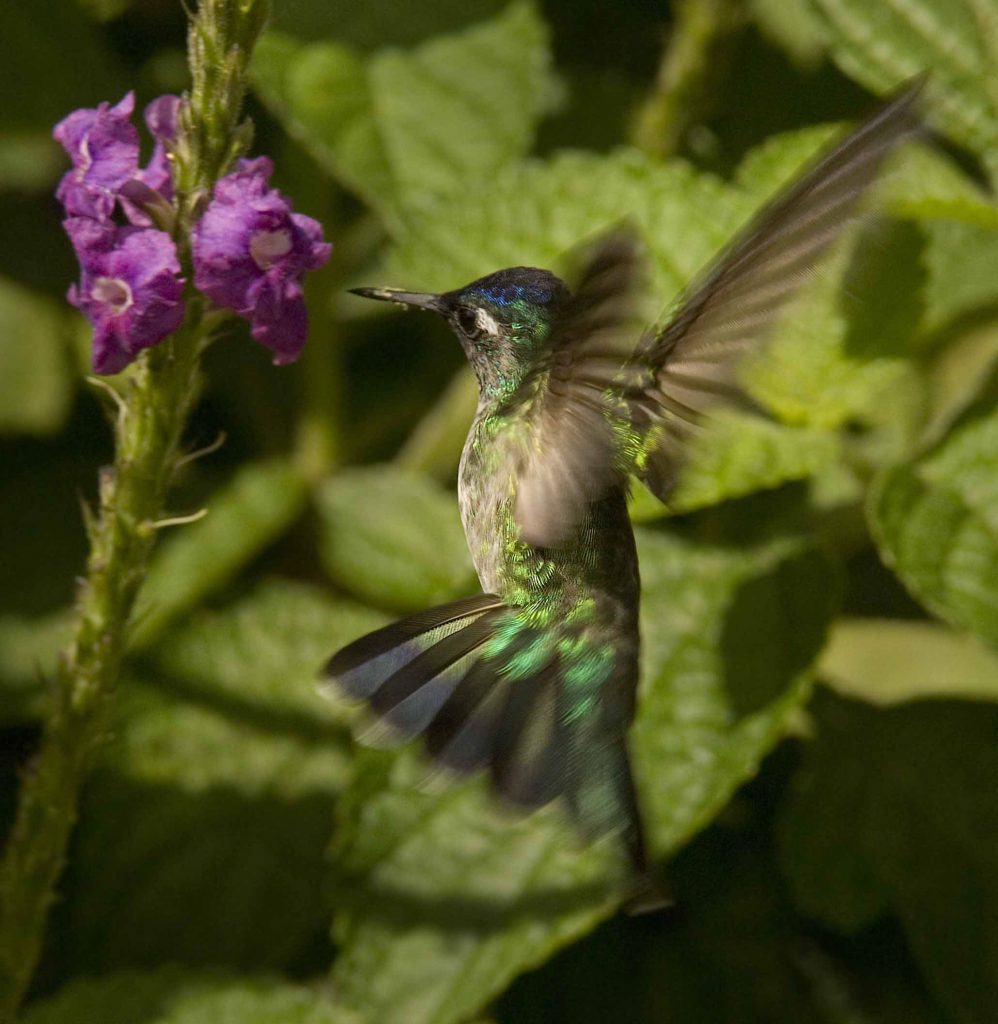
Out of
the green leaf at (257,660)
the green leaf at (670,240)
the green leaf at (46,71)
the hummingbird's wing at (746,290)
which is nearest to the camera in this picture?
the hummingbird's wing at (746,290)

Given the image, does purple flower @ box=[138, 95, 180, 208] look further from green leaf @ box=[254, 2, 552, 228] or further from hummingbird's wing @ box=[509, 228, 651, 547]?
green leaf @ box=[254, 2, 552, 228]

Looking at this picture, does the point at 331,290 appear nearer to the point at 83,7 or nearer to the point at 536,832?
the point at 83,7

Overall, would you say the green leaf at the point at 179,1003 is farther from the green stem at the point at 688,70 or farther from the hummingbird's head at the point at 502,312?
the green stem at the point at 688,70

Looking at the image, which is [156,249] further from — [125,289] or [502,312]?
[502,312]

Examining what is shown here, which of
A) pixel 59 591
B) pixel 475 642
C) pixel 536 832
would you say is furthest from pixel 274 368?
pixel 475 642

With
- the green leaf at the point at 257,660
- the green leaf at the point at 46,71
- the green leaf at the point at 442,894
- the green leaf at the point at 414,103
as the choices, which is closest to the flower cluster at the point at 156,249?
the green leaf at the point at 442,894

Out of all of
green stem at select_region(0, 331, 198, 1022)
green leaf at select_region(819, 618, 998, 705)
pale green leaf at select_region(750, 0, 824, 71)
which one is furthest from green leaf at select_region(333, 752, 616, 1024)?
pale green leaf at select_region(750, 0, 824, 71)
